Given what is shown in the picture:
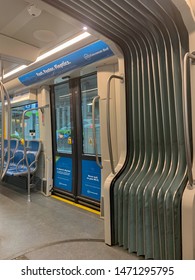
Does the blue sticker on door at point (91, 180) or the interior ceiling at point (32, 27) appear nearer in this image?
the interior ceiling at point (32, 27)

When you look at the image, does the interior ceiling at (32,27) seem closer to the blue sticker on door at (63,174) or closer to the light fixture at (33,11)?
the light fixture at (33,11)

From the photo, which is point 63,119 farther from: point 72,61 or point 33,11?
point 33,11

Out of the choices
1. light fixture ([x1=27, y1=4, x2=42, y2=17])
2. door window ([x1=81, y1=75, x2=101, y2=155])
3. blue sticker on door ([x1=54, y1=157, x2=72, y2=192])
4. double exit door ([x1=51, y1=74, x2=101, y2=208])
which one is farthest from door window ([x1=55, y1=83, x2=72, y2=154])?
light fixture ([x1=27, y1=4, x2=42, y2=17])

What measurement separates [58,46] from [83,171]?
2.27 m

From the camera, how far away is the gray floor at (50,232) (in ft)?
7.63

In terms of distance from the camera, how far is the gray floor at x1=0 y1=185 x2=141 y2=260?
232cm

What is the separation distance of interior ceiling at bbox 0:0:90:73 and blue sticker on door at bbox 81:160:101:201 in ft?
7.09

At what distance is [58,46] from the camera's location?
340 centimetres

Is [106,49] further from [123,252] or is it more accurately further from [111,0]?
[123,252]

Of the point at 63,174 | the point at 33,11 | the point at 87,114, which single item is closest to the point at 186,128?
the point at 33,11

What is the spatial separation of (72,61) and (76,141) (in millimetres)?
1603

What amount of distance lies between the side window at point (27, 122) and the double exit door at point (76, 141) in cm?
105

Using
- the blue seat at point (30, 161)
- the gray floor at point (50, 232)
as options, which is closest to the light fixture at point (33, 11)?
the gray floor at point (50, 232)

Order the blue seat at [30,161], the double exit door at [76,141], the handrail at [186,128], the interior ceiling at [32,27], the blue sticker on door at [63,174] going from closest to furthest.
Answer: the handrail at [186,128], the interior ceiling at [32,27], the double exit door at [76,141], the blue sticker on door at [63,174], the blue seat at [30,161]
